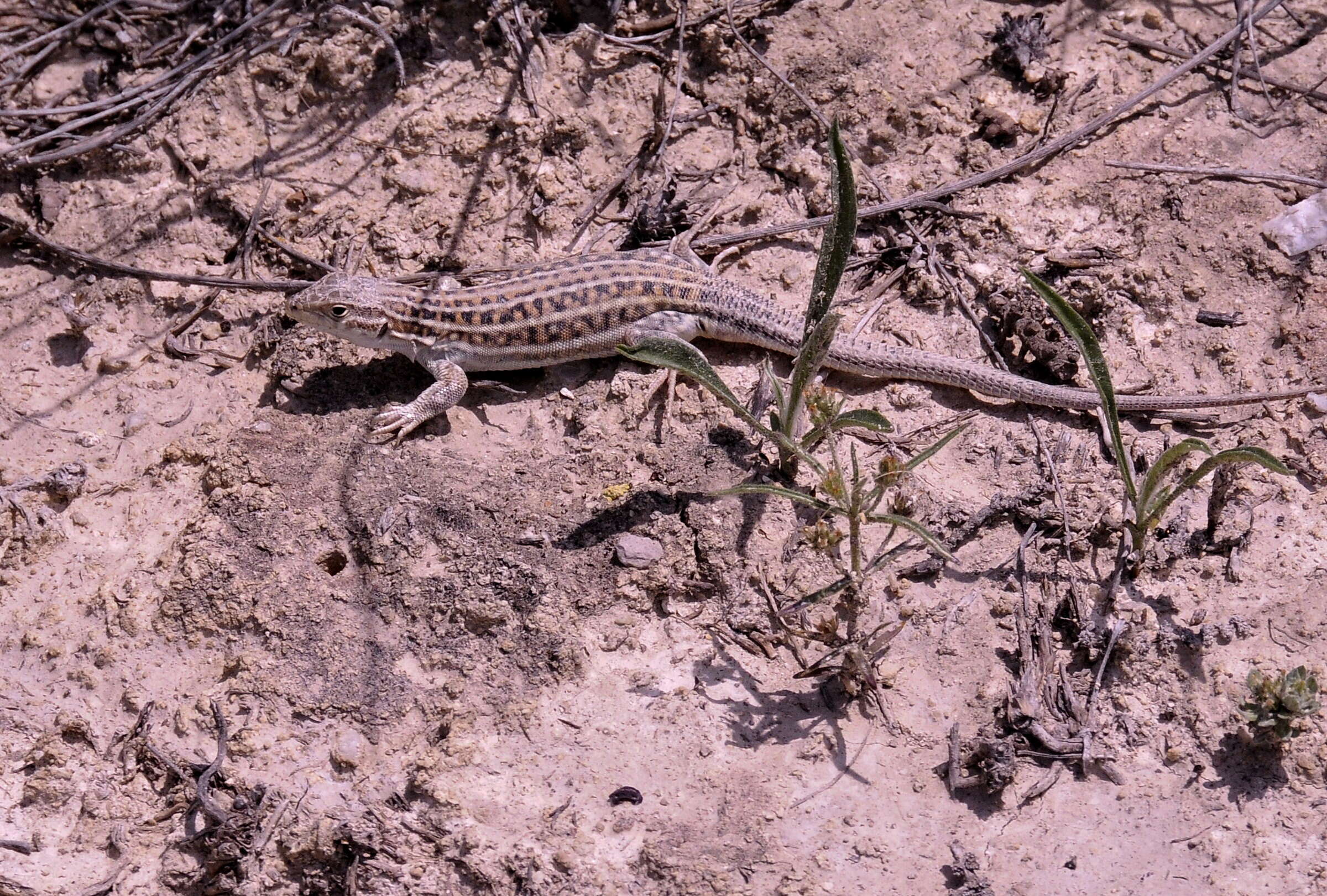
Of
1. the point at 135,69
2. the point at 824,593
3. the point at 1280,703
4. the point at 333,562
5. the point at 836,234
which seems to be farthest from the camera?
the point at 135,69

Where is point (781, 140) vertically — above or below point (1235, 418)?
above

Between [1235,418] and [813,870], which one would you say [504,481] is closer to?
[813,870]

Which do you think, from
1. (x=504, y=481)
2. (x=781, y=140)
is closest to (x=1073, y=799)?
(x=504, y=481)

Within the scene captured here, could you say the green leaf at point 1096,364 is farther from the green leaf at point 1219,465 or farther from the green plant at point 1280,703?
the green plant at point 1280,703

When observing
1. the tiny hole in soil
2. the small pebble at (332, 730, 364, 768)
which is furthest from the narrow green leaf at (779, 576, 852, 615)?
the tiny hole in soil

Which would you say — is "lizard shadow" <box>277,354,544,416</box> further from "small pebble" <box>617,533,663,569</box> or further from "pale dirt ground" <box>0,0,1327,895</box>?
"small pebble" <box>617,533,663,569</box>

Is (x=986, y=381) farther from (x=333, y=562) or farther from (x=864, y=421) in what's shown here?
(x=333, y=562)

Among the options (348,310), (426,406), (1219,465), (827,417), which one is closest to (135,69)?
(348,310)
